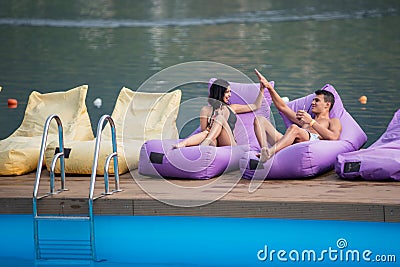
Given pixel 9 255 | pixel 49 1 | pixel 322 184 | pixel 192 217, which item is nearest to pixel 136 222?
pixel 192 217

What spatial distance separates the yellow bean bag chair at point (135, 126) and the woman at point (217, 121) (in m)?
0.53

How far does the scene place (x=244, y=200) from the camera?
441 centimetres

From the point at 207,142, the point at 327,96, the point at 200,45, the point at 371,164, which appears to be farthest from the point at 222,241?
the point at 200,45

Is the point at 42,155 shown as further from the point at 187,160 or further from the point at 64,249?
the point at 187,160

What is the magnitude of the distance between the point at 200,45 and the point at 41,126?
8.22 m

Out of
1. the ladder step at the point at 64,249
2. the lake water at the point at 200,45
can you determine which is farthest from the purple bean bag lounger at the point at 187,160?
the lake water at the point at 200,45

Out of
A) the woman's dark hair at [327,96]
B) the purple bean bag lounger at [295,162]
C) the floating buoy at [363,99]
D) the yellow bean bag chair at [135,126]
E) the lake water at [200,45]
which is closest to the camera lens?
the purple bean bag lounger at [295,162]

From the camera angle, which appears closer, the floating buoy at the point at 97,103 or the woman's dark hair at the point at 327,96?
the woman's dark hair at the point at 327,96

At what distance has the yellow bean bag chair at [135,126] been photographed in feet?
18.3

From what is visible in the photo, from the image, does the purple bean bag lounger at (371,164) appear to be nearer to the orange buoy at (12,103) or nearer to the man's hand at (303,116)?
the man's hand at (303,116)

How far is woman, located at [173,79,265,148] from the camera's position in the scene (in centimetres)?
543

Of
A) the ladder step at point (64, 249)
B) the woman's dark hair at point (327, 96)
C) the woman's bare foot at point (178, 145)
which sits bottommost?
the ladder step at point (64, 249)

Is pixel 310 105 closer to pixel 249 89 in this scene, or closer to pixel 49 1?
pixel 249 89

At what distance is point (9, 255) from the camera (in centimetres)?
483
